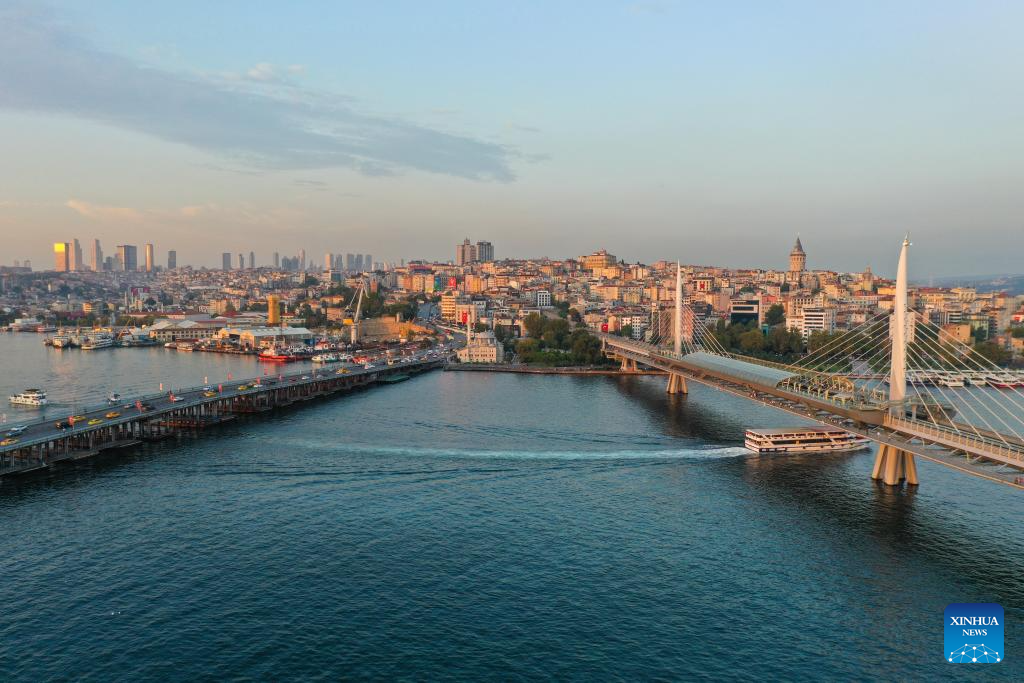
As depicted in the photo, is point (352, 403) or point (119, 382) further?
point (119, 382)

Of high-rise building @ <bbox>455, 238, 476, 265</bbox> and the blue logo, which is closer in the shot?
the blue logo

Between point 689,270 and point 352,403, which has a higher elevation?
point 689,270

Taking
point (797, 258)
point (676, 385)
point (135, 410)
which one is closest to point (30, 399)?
point (135, 410)

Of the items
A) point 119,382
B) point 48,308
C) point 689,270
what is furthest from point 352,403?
point 689,270

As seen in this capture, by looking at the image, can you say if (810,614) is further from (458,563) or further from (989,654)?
(458,563)

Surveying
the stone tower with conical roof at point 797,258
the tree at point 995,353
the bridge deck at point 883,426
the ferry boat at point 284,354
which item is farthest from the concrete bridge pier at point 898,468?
the stone tower with conical roof at point 797,258

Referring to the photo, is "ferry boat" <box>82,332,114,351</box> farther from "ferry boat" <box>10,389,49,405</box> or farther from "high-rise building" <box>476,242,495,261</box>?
"high-rise building" <box>476,242,495,261</box>

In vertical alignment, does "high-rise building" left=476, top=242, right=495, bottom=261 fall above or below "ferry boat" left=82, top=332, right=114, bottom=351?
above

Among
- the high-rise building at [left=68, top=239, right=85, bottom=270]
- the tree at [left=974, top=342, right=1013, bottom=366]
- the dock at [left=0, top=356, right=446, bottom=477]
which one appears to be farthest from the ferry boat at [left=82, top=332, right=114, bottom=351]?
the high-rise building at [left=68, top=239, right=85, bottom=270]
